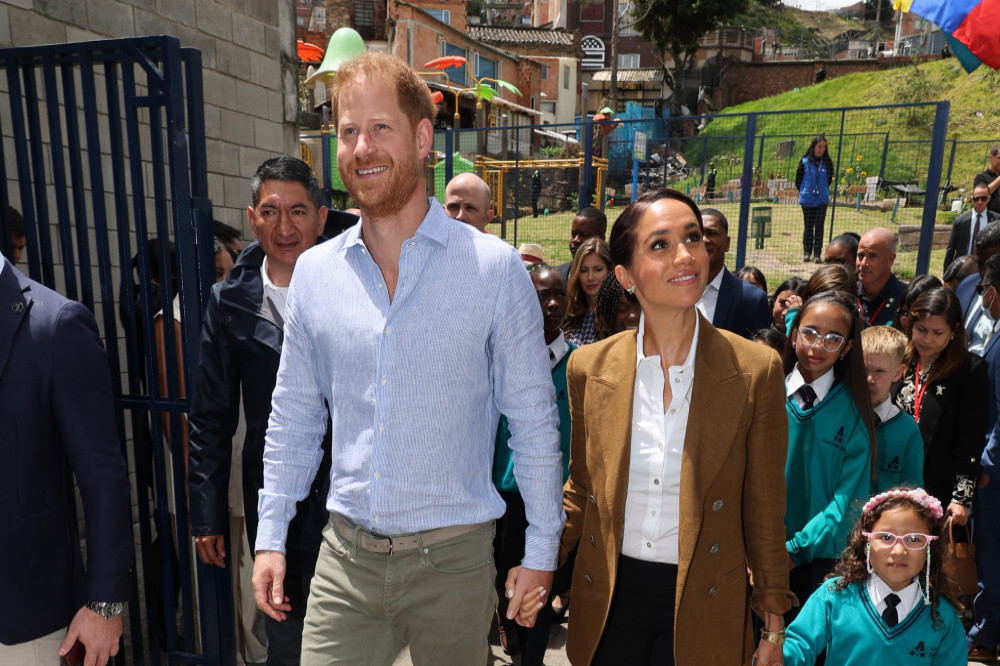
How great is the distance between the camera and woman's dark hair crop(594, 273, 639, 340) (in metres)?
3.77

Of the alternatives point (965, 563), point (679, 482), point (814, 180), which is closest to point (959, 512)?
point (965, 563)

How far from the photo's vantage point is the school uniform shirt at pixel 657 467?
2.07 meters

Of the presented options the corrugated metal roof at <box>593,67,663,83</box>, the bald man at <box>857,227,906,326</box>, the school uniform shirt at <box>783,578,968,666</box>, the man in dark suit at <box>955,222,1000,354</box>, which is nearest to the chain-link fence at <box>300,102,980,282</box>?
the man in dark suit at <box>955,222,1000,354</box>

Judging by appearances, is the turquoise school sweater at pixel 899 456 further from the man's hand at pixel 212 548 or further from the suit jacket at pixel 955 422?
the man's hand at pixel 212 548

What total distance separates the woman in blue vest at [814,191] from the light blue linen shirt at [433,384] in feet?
27.8

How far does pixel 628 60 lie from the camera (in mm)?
52594

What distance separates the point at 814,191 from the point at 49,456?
951 cm

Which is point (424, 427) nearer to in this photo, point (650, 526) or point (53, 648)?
point (650, 526)

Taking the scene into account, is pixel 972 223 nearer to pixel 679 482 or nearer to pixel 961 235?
pixel 961 235

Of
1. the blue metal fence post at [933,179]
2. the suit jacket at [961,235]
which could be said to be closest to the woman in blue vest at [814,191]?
the blue metal fence post at [933,179]

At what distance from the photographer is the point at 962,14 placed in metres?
5.62

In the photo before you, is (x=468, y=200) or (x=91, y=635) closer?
(x=91, y=635)

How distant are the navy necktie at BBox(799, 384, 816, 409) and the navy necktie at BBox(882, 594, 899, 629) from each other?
2.37 ft

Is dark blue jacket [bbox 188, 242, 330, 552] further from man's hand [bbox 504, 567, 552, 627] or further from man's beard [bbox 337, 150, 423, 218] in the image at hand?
man's hand [bbox 504, 567, 552, 627]
